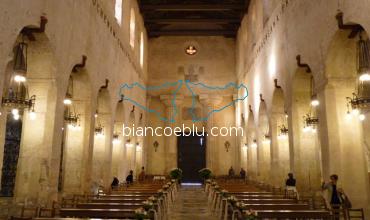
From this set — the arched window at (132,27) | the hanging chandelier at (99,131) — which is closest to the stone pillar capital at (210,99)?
the arched window at (132,27)

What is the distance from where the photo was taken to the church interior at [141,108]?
7930 mm

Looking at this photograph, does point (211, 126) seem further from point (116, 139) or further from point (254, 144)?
point (116, 139)

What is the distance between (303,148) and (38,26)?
8791mm

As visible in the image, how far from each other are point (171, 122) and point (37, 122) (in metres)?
17.5

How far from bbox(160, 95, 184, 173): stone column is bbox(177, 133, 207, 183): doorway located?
2.97 ft

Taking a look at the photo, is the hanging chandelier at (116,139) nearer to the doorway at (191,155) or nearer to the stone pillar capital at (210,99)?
the doorway at (191,155)

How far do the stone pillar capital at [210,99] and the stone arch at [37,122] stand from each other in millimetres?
17451

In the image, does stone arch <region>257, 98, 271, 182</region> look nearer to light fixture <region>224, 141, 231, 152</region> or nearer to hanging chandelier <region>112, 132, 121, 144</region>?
hanging chandelier <region>112, 132, 121, 144</region>

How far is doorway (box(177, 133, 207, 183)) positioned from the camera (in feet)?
85.7

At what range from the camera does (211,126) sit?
2564 cm

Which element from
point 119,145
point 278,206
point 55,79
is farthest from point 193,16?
point 278,206

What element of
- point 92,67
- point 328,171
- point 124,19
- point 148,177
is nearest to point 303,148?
point 328,171

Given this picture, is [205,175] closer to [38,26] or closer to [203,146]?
[203,146]

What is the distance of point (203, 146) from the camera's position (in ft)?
86.5
